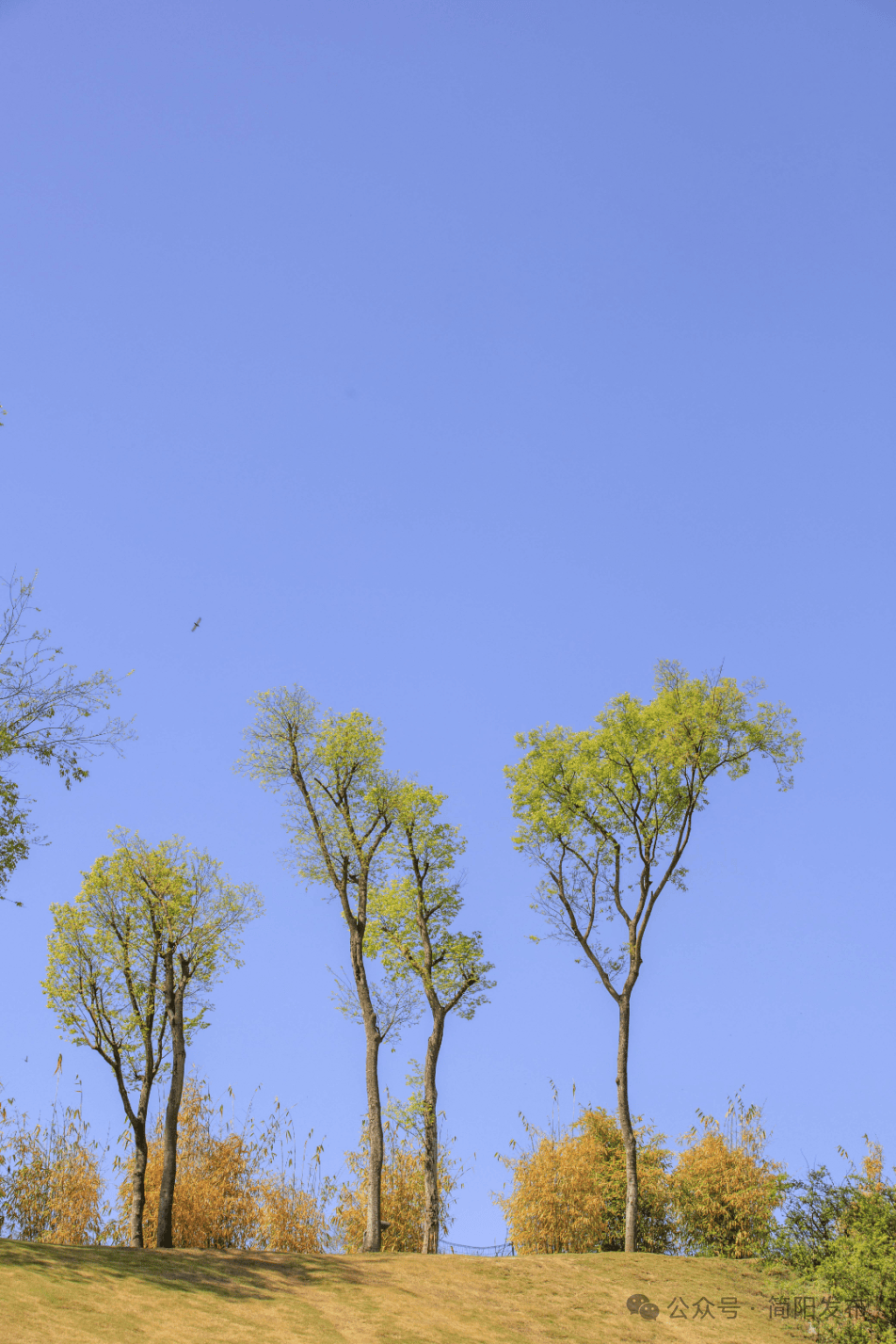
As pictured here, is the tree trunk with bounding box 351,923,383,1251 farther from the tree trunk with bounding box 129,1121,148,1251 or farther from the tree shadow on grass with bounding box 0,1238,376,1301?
the tree trunk with bounding box 129,1121,148,1251

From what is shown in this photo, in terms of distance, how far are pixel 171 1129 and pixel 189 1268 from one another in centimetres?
491

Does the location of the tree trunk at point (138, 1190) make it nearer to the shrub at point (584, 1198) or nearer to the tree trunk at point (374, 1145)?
the tree trunk at point (374, 1145)

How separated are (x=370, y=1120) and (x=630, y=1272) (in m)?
7.28

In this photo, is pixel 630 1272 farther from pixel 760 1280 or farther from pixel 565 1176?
pixel 565 1176

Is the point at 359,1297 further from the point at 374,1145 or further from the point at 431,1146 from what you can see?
the point at 431,1146

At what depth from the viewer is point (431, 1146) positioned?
27.6m

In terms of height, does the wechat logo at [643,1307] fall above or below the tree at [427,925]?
below

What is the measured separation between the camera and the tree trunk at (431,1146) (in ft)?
86.4

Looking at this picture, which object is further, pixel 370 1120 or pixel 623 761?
pixel 623 761

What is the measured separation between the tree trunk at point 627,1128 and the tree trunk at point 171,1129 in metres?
11.4

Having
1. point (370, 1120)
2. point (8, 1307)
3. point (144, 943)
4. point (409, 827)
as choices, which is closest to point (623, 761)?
point (409, 827)

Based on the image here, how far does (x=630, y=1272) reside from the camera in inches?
942

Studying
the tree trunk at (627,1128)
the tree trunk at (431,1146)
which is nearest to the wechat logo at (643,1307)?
the tree trunk at (627,1128)

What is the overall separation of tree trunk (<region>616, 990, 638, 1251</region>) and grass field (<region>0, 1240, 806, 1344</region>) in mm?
810
